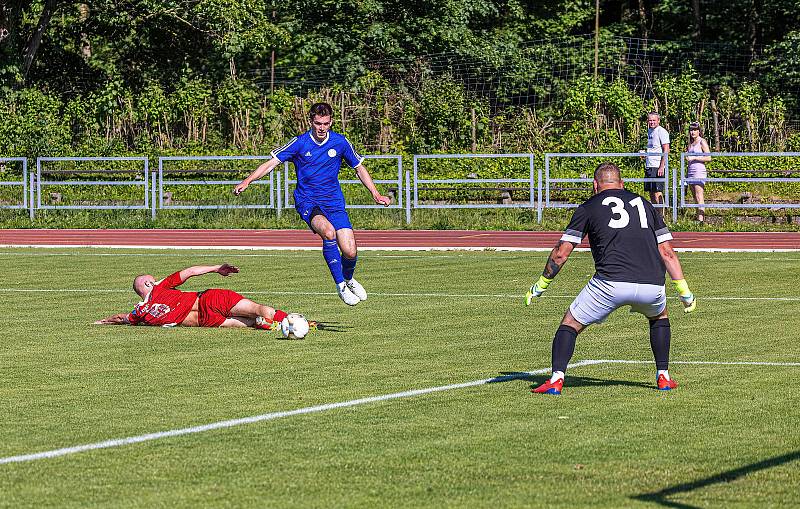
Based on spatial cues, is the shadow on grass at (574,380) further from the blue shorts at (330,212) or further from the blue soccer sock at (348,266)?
the blue shorts at (330,212)

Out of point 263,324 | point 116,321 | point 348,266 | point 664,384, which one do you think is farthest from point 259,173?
point 664,384

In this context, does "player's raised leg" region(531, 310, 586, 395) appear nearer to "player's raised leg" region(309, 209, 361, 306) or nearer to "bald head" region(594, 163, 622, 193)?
"bald head" region(594, 163, 622, 193)

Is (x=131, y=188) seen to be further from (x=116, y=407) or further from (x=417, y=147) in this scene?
(x=116, y=407)

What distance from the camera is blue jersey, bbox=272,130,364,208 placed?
49.5 ft

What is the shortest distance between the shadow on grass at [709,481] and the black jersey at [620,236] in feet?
7.44


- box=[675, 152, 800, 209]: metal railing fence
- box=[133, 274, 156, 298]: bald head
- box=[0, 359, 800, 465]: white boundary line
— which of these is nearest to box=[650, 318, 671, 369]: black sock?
box=[0, 359, 800, 465]: white boundary line

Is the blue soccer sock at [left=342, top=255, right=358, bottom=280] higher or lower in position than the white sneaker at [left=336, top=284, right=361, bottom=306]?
higher

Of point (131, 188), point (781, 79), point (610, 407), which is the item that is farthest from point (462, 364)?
point (781, 79)

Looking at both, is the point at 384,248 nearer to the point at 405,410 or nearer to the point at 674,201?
the point at 674,201

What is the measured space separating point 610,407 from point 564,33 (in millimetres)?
43074

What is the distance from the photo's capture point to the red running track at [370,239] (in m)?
25.9

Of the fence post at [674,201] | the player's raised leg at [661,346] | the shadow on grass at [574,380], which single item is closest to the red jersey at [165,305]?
the shadow on grass at [574,380]

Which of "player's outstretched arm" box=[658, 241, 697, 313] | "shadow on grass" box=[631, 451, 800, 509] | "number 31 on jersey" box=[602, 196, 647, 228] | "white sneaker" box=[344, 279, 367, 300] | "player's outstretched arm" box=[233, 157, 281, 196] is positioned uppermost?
"player's outstretched arm" box=[233, 157, 281, 196]

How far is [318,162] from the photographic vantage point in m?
15.2
